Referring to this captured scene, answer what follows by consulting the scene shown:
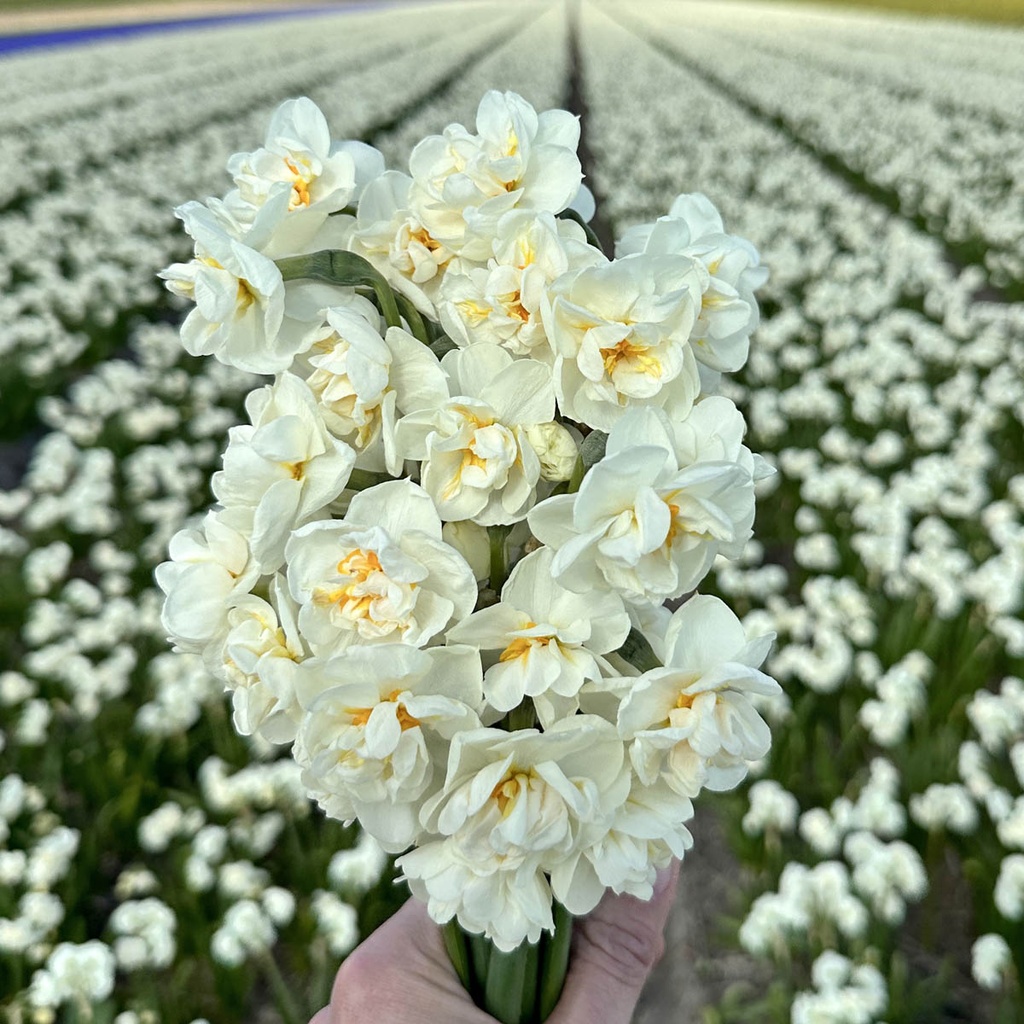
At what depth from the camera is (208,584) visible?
2.59 ft

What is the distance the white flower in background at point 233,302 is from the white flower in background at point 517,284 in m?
0.14

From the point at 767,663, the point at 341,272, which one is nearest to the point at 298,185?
the point at 341,272

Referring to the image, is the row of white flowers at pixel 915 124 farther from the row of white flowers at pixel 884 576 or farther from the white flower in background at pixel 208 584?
the white flower in background at pixel 208 584

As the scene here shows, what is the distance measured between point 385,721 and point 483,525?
182 millimetres

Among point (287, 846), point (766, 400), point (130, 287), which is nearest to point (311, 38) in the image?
point (130, 287)

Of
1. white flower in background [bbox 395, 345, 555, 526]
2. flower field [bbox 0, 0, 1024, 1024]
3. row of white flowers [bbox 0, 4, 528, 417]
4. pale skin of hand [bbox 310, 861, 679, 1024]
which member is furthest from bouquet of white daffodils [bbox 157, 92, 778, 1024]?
row of white flowers [bbox 0, 4, 528, 417]

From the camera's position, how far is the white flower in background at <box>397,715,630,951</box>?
28.7 inches

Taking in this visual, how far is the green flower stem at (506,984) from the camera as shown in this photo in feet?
3.45

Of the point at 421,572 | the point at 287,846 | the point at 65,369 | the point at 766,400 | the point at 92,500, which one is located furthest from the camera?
the point at 65,369

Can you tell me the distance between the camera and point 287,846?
230 centimetres

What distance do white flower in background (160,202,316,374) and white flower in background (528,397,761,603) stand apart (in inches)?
10.6

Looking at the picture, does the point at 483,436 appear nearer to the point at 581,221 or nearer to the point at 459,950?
the point at 581,221

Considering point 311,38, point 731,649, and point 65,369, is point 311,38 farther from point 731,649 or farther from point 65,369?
point 731,649

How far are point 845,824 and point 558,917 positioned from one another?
132 centimetres
